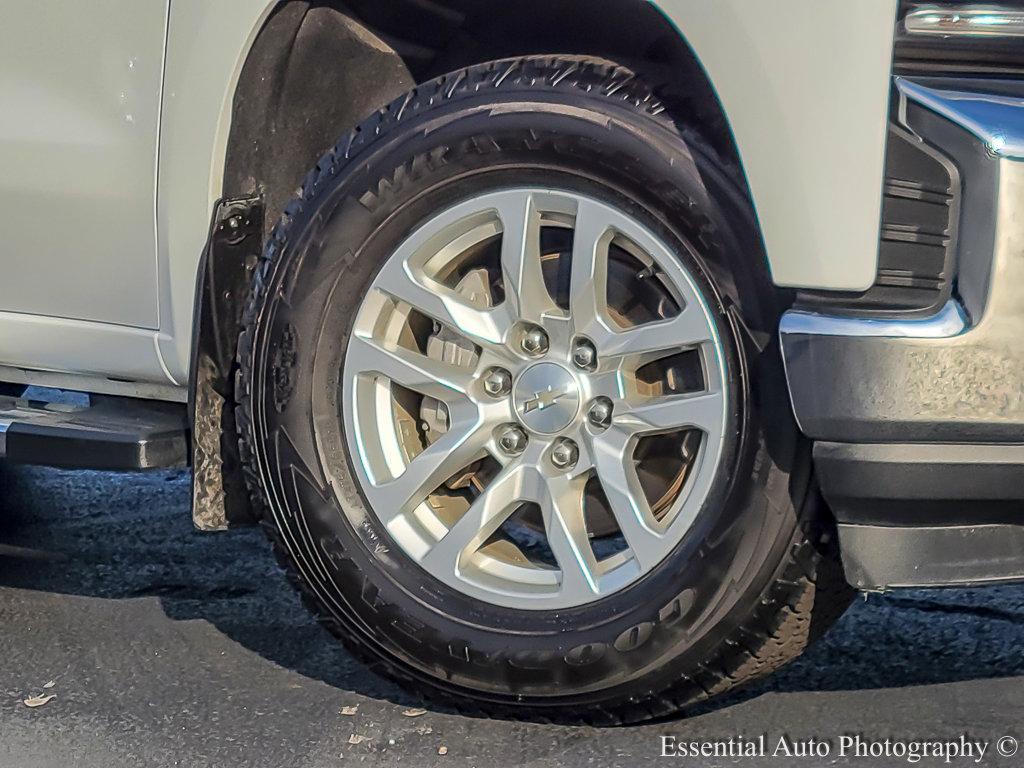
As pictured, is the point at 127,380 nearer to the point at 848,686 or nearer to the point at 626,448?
the point at 626,448

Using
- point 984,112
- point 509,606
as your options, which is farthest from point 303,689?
point 984,112

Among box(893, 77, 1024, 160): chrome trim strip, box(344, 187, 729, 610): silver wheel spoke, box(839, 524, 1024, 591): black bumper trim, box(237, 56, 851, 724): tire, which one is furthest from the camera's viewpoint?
box(344, 187, 729, 610): silver wheel spoke

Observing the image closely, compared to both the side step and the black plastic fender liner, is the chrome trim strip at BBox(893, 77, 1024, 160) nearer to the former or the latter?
the black plastic fender liner

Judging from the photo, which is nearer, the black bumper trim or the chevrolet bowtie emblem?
the black bumper trim

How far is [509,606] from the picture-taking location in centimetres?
256

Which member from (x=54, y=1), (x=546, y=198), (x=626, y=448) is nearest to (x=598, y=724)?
(x=626, y=448)

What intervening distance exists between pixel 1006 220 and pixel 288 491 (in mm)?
1325

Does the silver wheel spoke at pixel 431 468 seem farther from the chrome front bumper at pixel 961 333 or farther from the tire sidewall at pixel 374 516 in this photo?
the chrome front bumper at pixel 961 333

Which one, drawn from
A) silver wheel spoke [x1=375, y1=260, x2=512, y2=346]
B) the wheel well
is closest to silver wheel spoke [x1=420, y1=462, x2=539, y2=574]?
silver wheel spoke [x1=375, y1=260, x2=512, y2=346]

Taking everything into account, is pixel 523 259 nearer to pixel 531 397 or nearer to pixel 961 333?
pixel 531 397

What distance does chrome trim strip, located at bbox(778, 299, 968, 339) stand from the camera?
2.12 metres

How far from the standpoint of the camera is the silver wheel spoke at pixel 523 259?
255 cm

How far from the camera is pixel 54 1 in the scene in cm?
281

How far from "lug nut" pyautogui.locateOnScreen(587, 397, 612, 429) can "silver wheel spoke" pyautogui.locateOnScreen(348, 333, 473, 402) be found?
9.9 inches
